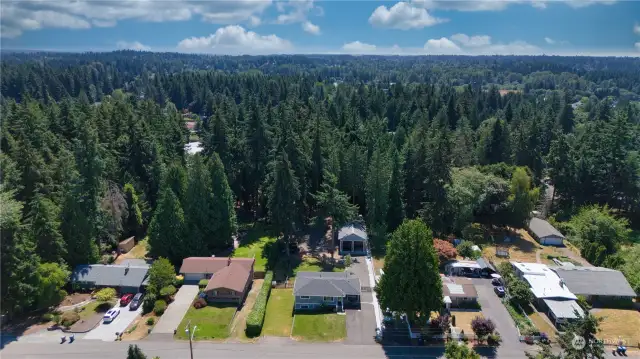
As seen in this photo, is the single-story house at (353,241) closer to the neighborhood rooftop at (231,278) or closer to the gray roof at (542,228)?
the neighborhood rooftop at (231,278)

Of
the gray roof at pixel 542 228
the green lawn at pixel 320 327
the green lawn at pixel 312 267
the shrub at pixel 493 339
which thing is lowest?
the green lawn at pixel 320 327

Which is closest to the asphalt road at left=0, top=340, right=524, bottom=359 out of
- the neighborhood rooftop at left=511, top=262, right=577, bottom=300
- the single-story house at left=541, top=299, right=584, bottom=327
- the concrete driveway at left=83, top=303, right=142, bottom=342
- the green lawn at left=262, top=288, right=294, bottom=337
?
the concrete driveway at left=83, top=303, right=142, bottom=342

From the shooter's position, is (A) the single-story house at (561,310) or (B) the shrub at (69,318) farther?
(A) the single-story house at (561,310)

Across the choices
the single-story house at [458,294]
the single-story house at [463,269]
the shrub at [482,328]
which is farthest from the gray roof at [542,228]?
the shrub at [482,328]

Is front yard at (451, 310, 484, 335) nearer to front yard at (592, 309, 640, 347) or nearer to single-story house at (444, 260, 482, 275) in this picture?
single-story house at (444, 260, 482, 275)

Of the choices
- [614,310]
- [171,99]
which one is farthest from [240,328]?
[171,99]

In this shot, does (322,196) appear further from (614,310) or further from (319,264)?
(614,310)

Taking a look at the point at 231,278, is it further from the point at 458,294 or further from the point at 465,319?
the point at 465,319
